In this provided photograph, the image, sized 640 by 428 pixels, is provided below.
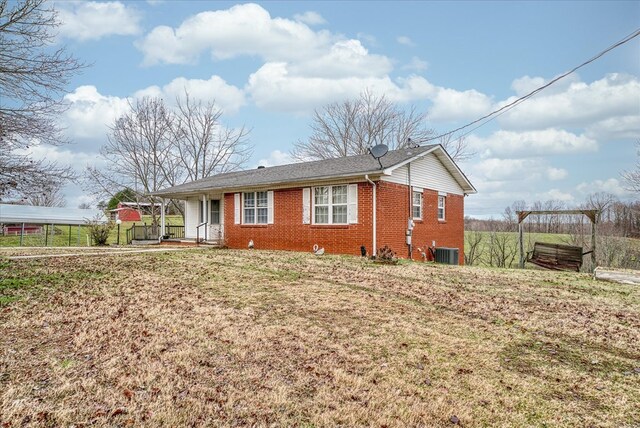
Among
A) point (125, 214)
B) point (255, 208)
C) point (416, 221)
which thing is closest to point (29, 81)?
point (255, 208)

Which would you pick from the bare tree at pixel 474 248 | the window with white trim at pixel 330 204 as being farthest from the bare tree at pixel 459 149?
the window with white trim at pixel 330 204

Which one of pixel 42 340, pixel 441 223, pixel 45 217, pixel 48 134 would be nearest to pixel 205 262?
pixel 48 134

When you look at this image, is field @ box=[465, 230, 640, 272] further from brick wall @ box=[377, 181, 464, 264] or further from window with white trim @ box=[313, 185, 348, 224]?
window with white trim @ box=[313, 185, 348, 224]

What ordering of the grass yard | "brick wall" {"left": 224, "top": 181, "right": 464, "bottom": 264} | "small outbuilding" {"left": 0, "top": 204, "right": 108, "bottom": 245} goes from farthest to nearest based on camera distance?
"small outbuilding" {"left": 0, "top": 204, "right": 108, "bottom": 245}
"brick wall" {"left": 224, "top": 181, "right": 464, "bottom": 264}
the grass yard

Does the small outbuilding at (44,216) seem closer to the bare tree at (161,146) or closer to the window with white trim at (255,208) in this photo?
the bare tree at (161,146)

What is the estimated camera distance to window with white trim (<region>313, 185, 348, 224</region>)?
1389cm

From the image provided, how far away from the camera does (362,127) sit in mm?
31812

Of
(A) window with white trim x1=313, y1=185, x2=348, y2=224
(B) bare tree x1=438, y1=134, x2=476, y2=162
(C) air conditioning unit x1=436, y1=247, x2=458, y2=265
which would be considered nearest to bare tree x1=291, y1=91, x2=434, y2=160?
(B) bare tree x1=438, y1=134, x2=476, y2=162

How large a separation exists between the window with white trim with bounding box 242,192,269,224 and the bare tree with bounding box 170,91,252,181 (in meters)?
15.5

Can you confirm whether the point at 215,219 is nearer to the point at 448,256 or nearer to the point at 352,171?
the point at 352,171

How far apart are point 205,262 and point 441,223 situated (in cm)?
1018

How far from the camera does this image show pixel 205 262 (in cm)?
1146

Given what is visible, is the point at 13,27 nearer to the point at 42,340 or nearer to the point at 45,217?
the point at 42,340

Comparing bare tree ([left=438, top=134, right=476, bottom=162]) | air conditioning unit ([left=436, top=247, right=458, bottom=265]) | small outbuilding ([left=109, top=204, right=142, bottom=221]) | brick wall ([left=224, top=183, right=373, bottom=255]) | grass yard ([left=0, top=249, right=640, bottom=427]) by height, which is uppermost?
bare tree ([left=438, top=134, right=476, bottom=162])
